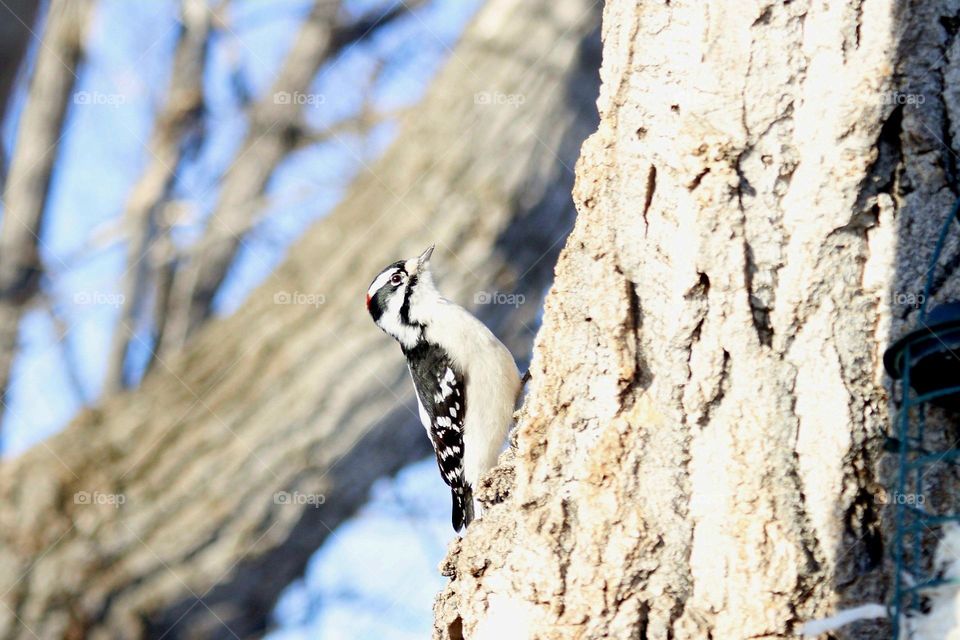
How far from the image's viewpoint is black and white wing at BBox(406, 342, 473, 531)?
453 centimetres

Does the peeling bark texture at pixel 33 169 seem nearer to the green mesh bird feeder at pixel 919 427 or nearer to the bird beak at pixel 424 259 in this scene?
the bird beak at pixel 424 259

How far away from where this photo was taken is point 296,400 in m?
4.14

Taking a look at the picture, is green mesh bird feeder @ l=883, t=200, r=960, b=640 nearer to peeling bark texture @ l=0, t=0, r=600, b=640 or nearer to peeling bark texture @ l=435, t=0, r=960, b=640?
peeling bark texture @ l=435, t=0, r=960, b=640

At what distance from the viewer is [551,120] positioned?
433 cm

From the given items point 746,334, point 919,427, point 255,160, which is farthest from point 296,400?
point 255,160

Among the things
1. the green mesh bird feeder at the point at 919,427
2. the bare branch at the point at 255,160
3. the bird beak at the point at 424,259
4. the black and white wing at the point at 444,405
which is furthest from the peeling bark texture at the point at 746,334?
the bare branch at the point at 255,160

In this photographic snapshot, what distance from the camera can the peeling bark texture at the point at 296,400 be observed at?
13.0 feet

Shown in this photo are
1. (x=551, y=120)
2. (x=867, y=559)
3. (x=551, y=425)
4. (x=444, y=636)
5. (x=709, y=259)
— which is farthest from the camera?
(x=551, y=120)

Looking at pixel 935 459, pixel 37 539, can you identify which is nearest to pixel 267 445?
pixel 37 539

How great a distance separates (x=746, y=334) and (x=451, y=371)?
243 centimetres

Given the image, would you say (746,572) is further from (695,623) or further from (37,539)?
(37,539)

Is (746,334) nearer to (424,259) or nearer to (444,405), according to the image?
(424,259)

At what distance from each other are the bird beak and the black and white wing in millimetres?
347

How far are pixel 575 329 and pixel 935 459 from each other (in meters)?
0.83
